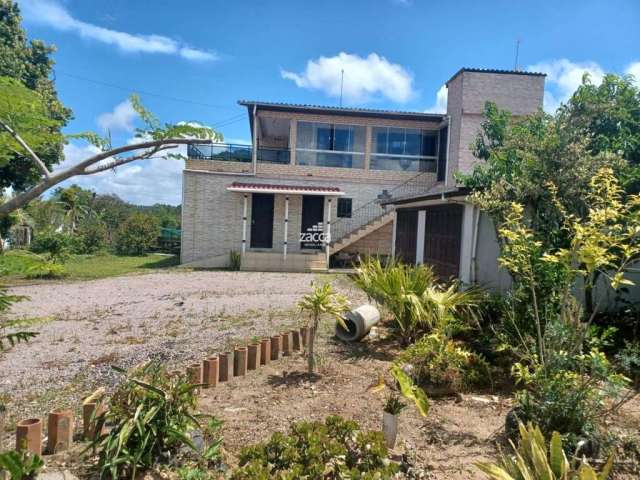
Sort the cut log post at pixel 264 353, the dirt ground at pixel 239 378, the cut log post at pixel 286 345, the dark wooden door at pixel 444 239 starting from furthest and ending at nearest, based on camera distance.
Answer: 1. the dark wooden door at pixel 444 239
2. the cut log post at pixel 286 345
3. the cut log post at pixel 264 353
4. the dirt ground at pixel 239 378

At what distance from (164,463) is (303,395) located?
5.03ft

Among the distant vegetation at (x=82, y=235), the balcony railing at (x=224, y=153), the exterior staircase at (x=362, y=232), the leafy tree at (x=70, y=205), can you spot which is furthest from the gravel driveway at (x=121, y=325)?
the leafy tree at (x=70, y=205)

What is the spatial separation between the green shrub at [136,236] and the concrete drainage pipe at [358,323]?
2011 cm

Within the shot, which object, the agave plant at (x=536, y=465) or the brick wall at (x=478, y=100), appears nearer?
the agave plant at (x=536, y=465)

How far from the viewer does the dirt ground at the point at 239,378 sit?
3.21m

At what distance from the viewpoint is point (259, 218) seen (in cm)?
1891

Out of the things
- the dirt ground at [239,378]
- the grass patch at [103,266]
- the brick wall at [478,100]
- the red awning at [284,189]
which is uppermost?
the brick wall at [478,100]

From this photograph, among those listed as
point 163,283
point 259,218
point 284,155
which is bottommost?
point 163,283

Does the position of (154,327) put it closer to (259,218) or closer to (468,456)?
(468,456)

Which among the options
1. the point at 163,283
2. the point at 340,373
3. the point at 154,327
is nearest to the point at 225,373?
the point at 340,373

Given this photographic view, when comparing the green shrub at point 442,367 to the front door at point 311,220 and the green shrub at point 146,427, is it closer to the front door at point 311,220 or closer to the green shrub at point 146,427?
the green shrub at point 146,427

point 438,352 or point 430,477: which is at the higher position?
point 438,352

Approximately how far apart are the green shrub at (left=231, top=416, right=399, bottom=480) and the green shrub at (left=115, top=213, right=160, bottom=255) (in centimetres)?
2262

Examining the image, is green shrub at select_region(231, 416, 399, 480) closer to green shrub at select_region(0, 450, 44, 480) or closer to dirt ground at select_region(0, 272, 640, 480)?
dirt ground at select_region(0, 272, 640, 480)
